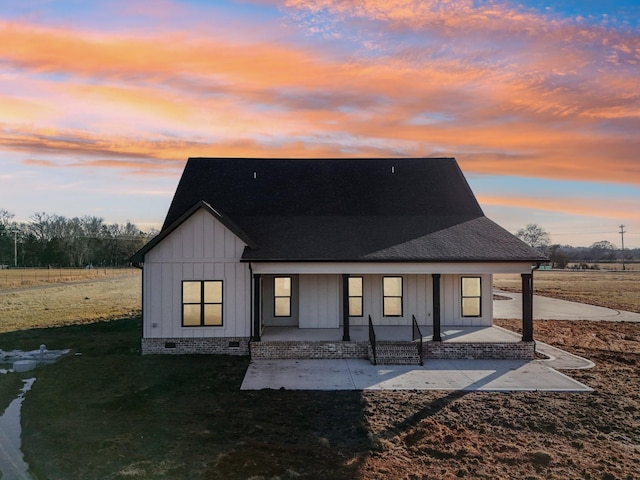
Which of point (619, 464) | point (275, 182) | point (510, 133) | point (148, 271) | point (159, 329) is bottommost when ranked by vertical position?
point (619, 464)

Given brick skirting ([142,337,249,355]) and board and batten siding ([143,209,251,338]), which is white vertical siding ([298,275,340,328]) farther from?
brick skirting ([142,337,249,355])

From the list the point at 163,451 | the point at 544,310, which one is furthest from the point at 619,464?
the point at 544,310

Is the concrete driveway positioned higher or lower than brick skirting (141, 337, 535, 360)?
lower

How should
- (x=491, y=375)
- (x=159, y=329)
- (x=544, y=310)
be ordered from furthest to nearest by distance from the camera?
(x=544, y=310) < (x=159, y=329) < (x=491, y=375)

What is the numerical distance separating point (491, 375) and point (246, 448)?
320 inches

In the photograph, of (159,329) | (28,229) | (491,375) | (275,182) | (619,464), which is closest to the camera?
(619,464)

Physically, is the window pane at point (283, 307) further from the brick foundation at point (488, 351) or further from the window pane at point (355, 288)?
the brick foundation at point (488, 351)

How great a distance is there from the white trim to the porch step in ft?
8.20

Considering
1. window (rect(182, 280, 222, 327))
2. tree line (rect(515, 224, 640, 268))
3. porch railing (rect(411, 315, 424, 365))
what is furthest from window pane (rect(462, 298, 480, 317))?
tree line (rect(515, 224, 640, 268))

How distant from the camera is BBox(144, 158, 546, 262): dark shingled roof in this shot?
16000mm

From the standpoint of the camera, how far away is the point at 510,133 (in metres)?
21.1

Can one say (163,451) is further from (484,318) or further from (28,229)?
(28,229)

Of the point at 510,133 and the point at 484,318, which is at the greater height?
the point at 510,133

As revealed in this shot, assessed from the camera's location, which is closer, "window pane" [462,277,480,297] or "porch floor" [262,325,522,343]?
"porch floor" [262,325,522,343]
